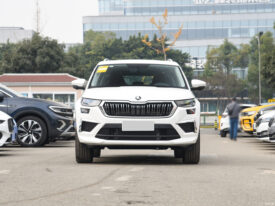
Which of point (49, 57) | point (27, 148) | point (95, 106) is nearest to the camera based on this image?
point (95, 106)

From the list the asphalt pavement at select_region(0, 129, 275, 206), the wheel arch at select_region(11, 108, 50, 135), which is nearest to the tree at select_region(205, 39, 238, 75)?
the wheel arch at select_region(11, 108, 50, 135)

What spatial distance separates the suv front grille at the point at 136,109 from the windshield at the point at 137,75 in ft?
3.43

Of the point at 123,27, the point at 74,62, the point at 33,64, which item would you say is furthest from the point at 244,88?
the point at 123,27

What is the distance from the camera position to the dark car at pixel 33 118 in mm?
17266

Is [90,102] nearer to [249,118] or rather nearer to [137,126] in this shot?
[137,126]

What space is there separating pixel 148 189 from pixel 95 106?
324 cm

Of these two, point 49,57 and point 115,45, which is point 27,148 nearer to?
point 49,57

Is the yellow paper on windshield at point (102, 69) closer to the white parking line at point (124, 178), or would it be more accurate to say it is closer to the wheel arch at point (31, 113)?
the white parking line at point (124, 178)

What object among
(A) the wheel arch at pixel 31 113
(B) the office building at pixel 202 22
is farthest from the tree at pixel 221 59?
(A) the wheel arch at pixel 31 113

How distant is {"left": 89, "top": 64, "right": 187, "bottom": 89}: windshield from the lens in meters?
12.0

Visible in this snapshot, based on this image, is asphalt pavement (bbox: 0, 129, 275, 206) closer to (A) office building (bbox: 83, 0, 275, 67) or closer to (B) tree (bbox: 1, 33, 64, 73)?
(B) tree (bbox: 1, 33, 64, 73)

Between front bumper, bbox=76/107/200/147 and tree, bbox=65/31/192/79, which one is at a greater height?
tree, bbox=65/31/192/79

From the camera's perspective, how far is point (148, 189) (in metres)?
7.91

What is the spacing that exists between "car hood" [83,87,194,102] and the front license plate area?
1.22 feet
